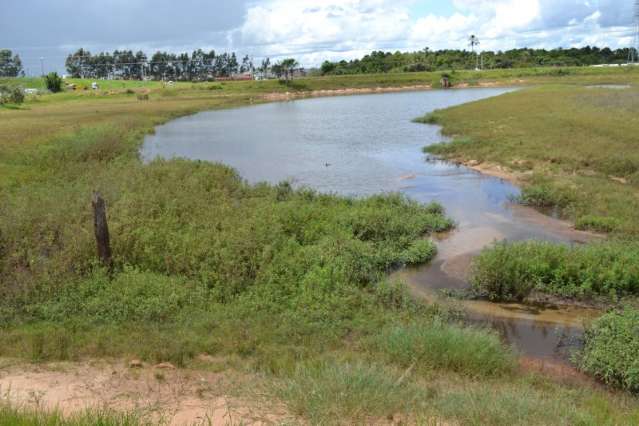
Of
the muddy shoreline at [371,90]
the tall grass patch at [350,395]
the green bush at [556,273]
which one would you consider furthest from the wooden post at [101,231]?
the muddy shoreline at [371,90]

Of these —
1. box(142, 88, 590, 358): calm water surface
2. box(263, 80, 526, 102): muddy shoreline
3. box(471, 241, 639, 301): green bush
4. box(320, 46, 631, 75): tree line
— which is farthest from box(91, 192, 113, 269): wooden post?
box(320, 46, 631, 75): tree line

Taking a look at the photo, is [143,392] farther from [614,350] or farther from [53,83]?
[53,83]

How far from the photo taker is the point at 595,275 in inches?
448

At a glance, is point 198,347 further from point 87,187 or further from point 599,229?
point 599,229

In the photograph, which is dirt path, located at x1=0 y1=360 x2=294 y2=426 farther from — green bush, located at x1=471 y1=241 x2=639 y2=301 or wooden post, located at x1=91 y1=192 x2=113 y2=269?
green bush, located at x1=471 y1=241 x2=639 y2=301

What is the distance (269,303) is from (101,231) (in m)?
3.83

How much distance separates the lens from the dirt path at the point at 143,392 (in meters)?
6.57

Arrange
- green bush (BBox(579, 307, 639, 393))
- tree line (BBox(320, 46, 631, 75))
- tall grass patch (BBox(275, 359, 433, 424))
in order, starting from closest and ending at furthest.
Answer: tall grass patch (BBox(275, 359, 433, 424)) < green bush (BBox(579, 307, 639, 393)) < tree line (BBox(320, 46, 631, 75))

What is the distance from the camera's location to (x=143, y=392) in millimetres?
7410

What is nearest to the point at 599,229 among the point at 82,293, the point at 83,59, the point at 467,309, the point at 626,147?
the point at 467,309

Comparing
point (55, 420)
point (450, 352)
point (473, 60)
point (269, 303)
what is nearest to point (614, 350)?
point (450, 352)

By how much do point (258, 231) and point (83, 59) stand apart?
498 ft

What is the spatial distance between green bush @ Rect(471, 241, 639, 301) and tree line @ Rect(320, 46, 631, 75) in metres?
130

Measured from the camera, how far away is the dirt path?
6.57 meters
